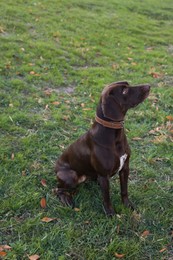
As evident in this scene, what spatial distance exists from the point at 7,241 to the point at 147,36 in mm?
9157

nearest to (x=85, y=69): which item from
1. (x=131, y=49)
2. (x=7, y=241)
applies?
(x=131, y=49)

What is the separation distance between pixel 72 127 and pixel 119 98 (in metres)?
2.12

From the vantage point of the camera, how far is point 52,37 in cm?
927

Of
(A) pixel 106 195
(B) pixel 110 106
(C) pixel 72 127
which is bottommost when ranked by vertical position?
(C) pixel 72 127

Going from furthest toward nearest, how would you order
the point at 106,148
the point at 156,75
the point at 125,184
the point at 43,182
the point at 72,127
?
the point at 156,75 → the point at 72,127 → the point at 43,182 → the point at 125,184 → the point at 106,148

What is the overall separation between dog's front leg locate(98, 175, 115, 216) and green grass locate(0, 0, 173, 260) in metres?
0.08

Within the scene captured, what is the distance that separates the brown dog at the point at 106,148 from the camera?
3.35m

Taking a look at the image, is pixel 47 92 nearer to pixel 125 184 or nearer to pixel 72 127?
pixel 72 127

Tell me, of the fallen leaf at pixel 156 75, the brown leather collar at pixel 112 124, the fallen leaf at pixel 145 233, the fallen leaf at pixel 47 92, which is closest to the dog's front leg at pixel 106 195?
the fallen leaf at pixel 145 233

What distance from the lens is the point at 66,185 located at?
3.88 meters

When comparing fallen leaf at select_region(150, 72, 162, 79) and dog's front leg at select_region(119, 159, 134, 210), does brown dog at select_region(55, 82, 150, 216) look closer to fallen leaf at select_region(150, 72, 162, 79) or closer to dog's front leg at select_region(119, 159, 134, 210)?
dog's front leg at select_region(119, 159, 134, 210)

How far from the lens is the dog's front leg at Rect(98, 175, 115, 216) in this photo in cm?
357

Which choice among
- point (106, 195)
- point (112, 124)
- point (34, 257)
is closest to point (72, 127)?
point (106, 195)

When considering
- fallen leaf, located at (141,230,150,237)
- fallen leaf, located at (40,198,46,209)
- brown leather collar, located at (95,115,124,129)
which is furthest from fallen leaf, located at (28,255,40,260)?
brown leather collar, located at (95,115,124,129)
